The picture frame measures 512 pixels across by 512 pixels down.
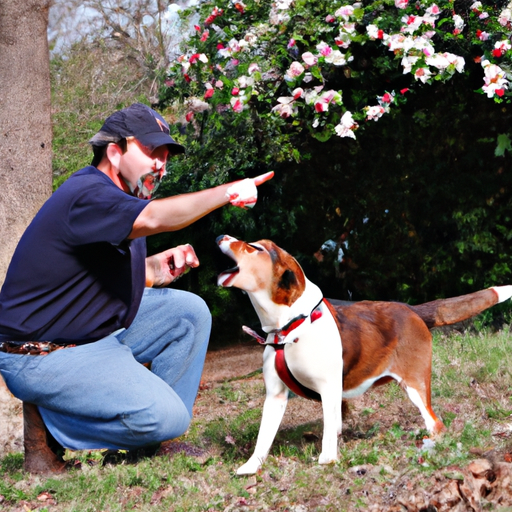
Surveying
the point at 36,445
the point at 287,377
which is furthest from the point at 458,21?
the point at 36,445

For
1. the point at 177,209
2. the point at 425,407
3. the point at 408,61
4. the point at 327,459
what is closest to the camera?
the point at 177,209

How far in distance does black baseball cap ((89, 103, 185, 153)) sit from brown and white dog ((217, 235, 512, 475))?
59cm

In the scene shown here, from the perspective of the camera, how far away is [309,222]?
6680 mm

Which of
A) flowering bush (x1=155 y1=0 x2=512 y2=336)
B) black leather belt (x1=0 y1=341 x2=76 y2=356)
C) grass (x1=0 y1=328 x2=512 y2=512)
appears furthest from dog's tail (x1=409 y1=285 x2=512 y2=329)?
flowering bush (x1=155 y1=0 x2=512 y2=336)

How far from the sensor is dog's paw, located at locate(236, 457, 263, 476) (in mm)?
3309

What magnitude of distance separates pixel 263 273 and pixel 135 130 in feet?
2.91

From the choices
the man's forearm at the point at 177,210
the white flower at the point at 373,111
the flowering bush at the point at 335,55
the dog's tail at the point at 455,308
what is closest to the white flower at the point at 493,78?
the flowering bush at the point at 335,55

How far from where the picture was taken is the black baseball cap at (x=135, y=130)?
3.38 metres

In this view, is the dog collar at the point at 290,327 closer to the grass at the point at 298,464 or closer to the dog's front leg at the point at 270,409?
the dog's front leg at the point at 270,409

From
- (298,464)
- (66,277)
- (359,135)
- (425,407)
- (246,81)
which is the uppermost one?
(246,81)

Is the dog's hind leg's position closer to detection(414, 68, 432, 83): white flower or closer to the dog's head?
the dog's head

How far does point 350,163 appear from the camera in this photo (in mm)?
6391

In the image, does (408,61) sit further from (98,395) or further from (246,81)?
(98,395)

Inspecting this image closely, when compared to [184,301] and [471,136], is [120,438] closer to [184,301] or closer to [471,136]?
[184,301]
